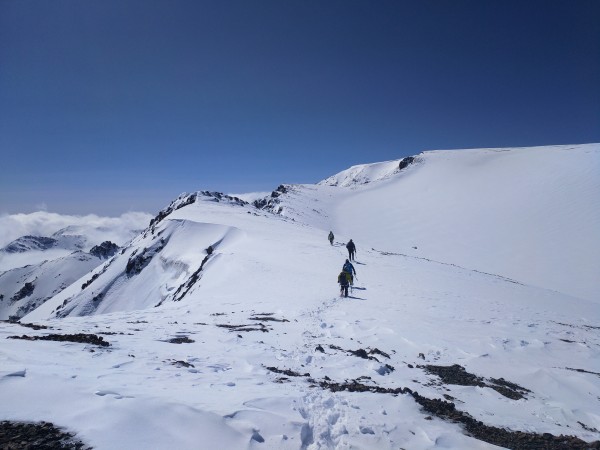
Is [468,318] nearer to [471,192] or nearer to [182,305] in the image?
[182,305]

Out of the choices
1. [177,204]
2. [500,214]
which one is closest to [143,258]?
[177,204]

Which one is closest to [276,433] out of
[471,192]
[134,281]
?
[134,281]

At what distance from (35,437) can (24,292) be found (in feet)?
693

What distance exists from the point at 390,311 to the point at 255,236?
22.2 metres

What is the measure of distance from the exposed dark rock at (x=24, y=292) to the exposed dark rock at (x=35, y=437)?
206m

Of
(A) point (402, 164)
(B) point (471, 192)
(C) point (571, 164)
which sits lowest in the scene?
(B) point (471, 192)

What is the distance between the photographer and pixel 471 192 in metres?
80.3

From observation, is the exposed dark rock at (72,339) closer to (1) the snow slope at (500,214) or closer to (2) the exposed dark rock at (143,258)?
(2) the exposed dark rock at (143,258)

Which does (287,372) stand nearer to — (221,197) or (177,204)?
(221,197)

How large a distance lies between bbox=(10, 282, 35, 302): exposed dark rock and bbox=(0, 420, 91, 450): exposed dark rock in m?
206

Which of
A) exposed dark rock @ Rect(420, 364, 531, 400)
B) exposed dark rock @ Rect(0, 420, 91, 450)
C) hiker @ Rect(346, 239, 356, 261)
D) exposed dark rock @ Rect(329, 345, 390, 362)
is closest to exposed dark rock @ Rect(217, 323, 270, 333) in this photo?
exposed dark rock @ Rect(329, 345, 390, 362)

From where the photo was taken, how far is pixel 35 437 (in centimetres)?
426

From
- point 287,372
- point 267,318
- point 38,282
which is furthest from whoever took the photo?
point 38,282

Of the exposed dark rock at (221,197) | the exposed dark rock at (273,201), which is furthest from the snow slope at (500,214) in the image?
the exposed dark rock at (221,197)
